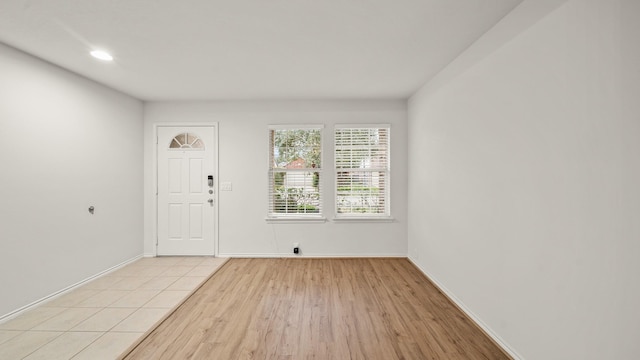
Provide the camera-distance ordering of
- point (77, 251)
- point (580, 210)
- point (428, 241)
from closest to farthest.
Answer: point (580, 210) < point (77, 251) < point (428, 241)

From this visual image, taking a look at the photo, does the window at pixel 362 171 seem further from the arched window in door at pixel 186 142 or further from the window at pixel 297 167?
the arched window in door at pixel 186 142

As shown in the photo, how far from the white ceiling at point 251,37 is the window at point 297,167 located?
3.35ft

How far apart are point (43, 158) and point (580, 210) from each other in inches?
183

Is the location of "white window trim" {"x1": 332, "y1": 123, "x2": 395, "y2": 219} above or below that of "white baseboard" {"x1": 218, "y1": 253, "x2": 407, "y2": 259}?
above

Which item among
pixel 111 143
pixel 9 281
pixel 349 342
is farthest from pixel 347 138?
pixel 9 281

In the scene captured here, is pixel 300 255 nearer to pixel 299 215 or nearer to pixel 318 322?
pixel 299 215

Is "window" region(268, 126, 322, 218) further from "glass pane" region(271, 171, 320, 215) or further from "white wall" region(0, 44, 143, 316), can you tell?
"white wall" region(0, 44, 143, 316)

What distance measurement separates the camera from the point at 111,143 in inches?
149

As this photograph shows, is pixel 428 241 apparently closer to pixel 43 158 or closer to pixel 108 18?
pixel 108 18

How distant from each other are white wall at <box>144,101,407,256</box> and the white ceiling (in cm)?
77

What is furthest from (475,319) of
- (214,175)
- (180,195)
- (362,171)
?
(180,195)

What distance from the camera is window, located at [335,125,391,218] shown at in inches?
173

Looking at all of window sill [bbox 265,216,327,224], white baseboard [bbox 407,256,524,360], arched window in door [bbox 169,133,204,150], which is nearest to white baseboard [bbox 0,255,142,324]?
arched window in door [bbox 169,133,204,150]

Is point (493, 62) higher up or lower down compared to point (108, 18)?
lower down
